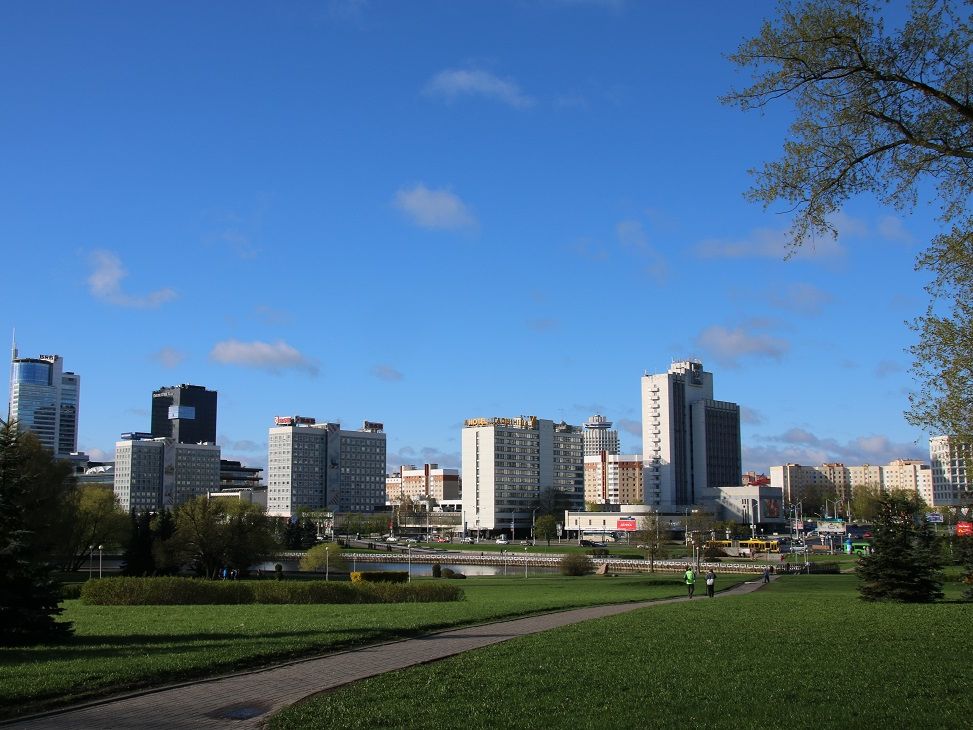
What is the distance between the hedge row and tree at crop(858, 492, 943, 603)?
752 inches

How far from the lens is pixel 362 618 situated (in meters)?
26.8

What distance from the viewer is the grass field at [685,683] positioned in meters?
11.8

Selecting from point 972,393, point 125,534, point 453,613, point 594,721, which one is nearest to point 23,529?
point 453,613

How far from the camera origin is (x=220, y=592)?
3881 cm

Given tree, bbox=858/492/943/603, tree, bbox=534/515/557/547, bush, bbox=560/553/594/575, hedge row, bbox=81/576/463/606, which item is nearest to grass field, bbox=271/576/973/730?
tree, bbox=858/492/943/603

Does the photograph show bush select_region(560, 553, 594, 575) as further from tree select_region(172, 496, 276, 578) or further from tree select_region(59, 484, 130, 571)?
tree select_region(59, 484, 130, 571)

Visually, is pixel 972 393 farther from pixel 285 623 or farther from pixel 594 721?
pixel 285 623

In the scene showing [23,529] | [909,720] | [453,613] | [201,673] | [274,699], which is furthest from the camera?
[453,613]

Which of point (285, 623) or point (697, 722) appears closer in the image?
point (697, 722)

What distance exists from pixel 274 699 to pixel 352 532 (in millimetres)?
188181

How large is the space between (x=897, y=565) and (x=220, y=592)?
92.1ft

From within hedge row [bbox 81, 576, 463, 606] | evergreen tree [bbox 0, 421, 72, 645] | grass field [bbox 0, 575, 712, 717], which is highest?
evergreen tree [bbox 0, 421, 72, 645]

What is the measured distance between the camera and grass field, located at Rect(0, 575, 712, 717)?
14663 millimetres

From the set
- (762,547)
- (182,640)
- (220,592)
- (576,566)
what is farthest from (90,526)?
(762,547)
